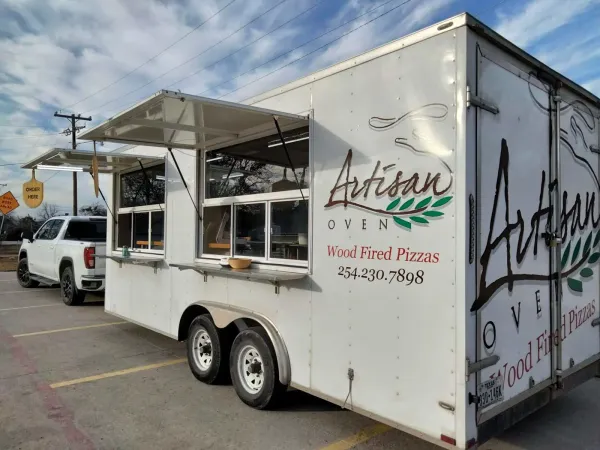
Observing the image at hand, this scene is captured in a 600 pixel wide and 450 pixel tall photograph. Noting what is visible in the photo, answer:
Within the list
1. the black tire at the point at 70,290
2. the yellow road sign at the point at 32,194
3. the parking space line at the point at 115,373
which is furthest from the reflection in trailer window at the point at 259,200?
the yellow road sign at the point at 32,194

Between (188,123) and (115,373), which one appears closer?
(188,123)

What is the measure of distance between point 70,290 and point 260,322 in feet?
24.4

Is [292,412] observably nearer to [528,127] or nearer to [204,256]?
[204,256]

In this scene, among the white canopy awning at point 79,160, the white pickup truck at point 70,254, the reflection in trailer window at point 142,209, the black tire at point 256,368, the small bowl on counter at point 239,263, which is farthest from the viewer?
the white pickup truck at point 70,254

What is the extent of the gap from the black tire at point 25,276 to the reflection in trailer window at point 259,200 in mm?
10174

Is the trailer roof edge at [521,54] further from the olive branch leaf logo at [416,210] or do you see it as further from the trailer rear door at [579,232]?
the olive branch leaf logo at [416,210]

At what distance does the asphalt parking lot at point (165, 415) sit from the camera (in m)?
3.70

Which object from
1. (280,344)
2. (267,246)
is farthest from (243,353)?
(267,246)

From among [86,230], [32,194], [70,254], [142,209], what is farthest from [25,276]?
[142,209]

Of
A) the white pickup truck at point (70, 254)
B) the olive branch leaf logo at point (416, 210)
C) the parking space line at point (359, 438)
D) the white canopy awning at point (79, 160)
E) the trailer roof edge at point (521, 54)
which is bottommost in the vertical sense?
the parking space line at point (359, 438)

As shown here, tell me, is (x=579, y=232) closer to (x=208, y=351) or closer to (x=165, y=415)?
(x=208, y=351)

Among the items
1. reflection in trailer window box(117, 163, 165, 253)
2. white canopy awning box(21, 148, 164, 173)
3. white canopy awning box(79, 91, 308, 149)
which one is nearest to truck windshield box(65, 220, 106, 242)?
reflection in trailer window box(117, 163, 165, 253)

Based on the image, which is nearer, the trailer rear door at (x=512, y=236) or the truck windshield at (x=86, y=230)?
the trailer rear door at (x=512, y=236)

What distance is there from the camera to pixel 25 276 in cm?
1328
